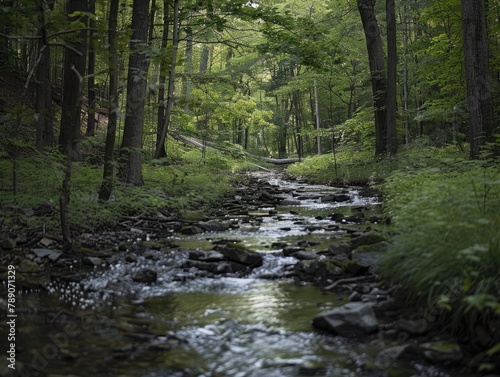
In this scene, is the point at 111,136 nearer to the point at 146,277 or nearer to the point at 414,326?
the point at 146,277

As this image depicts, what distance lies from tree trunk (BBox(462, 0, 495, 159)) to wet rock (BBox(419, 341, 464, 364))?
7102 millimetres

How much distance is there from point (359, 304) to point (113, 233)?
5.07 meters

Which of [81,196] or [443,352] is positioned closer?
[443,352]

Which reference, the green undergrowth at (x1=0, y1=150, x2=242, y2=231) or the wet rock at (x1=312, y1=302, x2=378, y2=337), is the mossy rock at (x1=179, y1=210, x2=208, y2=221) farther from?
the wet rock at (x1=312, y1=302, x2=378, y2=337)

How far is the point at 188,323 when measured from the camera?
161 inches

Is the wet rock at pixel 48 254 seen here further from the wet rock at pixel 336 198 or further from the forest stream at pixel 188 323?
the wet rock at pixel 336 198

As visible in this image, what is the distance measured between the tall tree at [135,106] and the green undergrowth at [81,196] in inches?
22.6

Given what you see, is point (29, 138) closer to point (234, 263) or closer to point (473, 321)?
point (234, 263)

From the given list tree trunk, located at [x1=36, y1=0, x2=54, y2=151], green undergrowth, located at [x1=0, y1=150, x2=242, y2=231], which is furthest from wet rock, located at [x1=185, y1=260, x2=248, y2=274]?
tree trunk, located at [x1=36, y1=0, x2=54, y2=151]

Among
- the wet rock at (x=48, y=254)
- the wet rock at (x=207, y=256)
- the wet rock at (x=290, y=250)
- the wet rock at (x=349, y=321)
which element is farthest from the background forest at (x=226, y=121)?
the wet rock at (x=207, y=256)

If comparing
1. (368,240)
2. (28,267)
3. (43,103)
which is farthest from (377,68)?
(28,267)

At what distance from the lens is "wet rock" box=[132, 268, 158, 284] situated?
17.6 feet

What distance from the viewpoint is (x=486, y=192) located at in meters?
4.66

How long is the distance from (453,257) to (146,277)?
3494 mm
